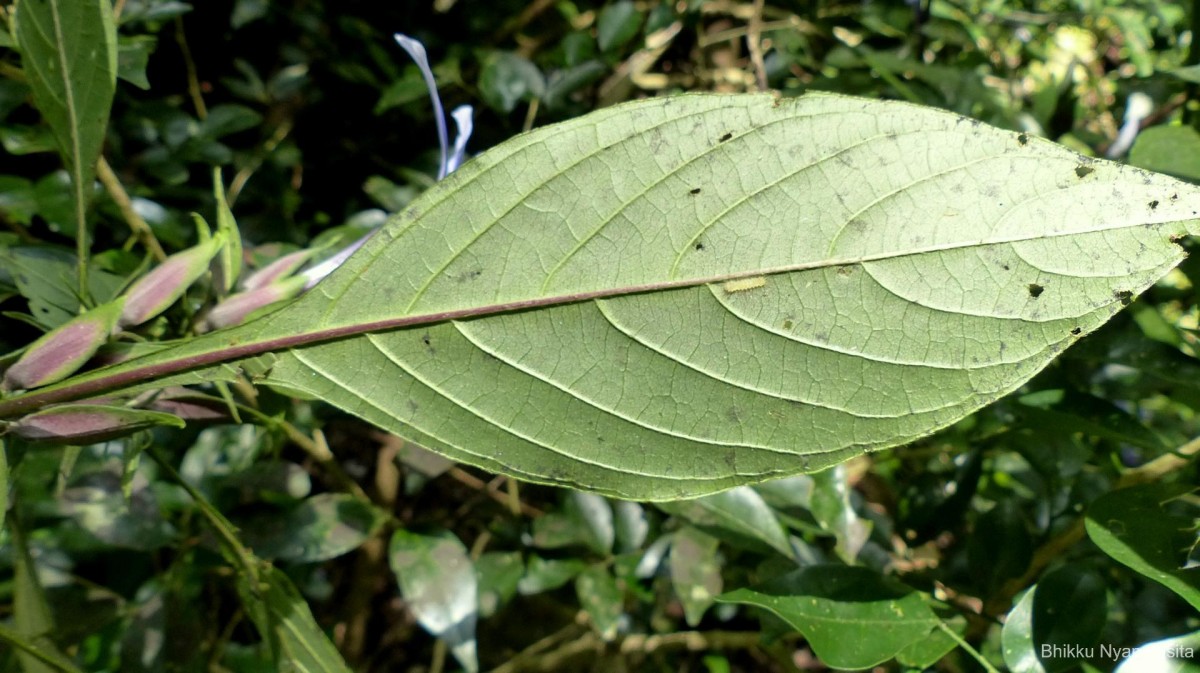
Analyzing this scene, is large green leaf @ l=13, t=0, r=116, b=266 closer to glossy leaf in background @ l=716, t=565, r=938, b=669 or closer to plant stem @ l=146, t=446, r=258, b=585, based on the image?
plant stem @ l=146, t=446, r=258, b=585

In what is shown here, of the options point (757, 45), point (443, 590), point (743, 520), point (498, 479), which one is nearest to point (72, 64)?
point (443, 590)

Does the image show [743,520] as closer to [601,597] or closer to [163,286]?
[601,597]

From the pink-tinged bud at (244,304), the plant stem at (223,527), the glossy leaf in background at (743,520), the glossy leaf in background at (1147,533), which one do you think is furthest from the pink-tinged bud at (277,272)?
the glossy leaf in background at (1147,533)

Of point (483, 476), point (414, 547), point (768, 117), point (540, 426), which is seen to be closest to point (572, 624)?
point (483, 476)

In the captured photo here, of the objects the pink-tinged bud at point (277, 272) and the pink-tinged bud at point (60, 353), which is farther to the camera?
the pink-tinged bud at point (277, 272)

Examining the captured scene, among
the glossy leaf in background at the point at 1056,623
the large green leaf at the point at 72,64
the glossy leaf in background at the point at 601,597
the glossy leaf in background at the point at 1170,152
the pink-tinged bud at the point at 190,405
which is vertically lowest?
the glossy leaf in background at the point at 601,597

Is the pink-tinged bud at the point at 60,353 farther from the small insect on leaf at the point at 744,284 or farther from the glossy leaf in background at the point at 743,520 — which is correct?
the glossy leaf in background at the point at 743,520

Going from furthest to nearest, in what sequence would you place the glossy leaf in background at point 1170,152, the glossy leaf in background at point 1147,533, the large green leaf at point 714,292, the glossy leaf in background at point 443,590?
the glossy leaf in background at point 443,590 → the glossy leaf in background at point 1170,152 → the glossy leaf in background at point 1147,533 → the large green leaf at point 714,292

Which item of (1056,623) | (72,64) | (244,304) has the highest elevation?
(72,64)
